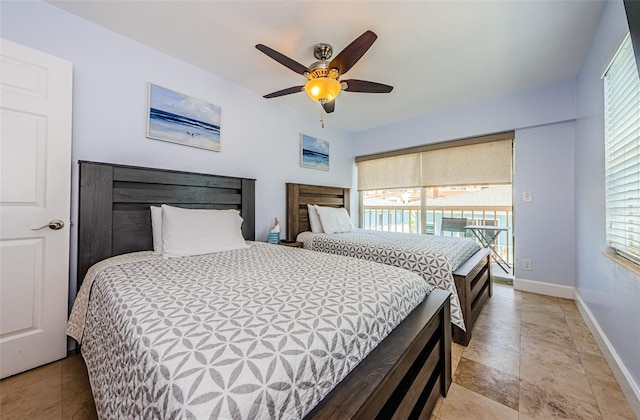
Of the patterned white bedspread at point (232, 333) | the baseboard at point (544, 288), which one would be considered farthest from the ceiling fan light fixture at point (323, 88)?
the baseboard at point (544, 288)

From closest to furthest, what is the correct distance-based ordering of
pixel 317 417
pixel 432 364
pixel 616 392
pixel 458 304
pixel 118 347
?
pixel 317 417 < pixel 118 347 < pixel 432 364 < pixel 616 392 < pixel 458 304

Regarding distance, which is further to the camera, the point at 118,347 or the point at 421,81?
the point at 421,81

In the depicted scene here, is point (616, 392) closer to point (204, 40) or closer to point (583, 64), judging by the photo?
point (583, 64)

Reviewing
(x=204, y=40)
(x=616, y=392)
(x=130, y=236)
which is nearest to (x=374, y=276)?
(x=616, y=392)

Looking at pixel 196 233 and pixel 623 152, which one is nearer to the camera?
pixel 623 152

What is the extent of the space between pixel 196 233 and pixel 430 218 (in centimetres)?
354

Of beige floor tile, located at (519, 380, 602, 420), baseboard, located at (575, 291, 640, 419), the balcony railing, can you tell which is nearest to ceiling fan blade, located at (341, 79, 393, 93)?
beige floor tile, located at (519, 380, 602, 420)

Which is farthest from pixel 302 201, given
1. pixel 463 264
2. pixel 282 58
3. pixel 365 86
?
pixel 463 264

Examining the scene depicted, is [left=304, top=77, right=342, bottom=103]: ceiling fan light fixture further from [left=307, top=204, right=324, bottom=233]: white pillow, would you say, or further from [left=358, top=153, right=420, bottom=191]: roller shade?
[left=358, top=153, right=420, bottom=191]: roller shade

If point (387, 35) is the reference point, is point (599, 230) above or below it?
below

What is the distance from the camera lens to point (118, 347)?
2.68ft

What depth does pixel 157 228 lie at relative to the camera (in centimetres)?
190

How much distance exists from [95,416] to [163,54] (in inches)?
101

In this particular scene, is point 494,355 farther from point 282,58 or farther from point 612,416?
point 282,58
